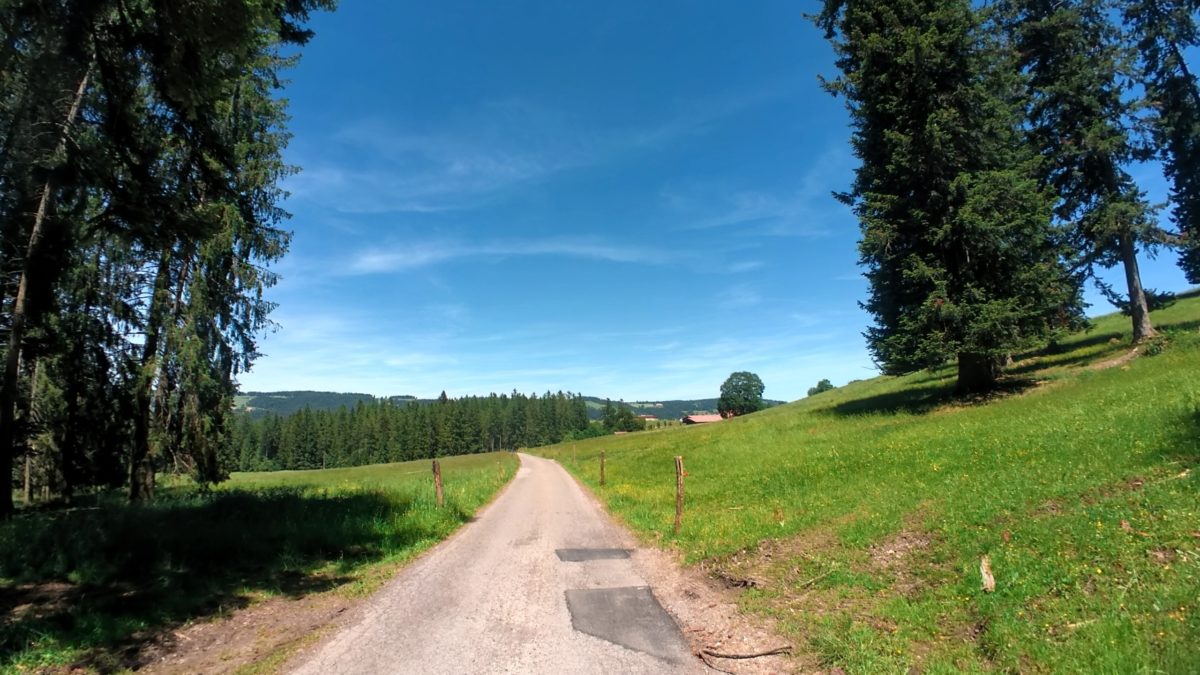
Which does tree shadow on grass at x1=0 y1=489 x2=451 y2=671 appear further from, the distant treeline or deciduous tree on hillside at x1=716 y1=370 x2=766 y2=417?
deciduous tree on hillside at x1=716 y1=370 x2=766 y2=417

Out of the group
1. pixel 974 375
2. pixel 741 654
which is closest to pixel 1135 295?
pixel 974 375

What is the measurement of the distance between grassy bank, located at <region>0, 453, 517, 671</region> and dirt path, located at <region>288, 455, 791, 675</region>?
1782 mm

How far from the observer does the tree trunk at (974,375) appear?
20.8m

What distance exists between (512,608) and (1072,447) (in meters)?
10.4

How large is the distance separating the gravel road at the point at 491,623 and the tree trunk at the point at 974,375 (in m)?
16.6

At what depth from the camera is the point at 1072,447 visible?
1013 centimetres

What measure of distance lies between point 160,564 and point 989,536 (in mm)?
11635

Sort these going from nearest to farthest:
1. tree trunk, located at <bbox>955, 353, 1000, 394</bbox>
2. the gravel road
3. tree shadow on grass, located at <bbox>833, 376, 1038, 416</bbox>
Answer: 1. the gravel road
2. tree shadow on grass, located at <bbox>833, 376, 1038, 416</bbox>
3. tree trunk, located at <bbox>955, 353, 1000, 394</bbox>

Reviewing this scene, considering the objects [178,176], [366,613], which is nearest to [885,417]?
[366,613]

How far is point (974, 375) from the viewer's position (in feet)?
69.4

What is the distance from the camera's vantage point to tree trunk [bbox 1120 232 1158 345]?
2250cm

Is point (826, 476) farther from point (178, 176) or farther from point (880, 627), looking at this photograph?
point (178, 176)

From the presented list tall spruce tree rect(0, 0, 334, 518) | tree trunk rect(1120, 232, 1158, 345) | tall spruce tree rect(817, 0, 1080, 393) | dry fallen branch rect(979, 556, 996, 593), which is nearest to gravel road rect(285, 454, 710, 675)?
dry fallen branch rect(979, 556, 996, 593)

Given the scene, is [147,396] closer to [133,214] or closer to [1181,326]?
[133,214]
